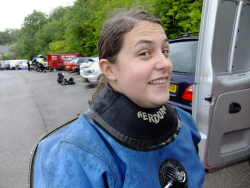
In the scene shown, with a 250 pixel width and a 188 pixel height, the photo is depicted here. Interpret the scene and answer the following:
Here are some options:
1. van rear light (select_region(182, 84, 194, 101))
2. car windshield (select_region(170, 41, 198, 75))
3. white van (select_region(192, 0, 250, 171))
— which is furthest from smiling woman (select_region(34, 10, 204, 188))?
car windshield (select_region(170, 41, 198, 75))

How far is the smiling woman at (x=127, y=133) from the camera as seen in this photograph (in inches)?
35.1

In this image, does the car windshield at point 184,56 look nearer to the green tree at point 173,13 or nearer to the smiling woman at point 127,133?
the smiling woman at point 127,133

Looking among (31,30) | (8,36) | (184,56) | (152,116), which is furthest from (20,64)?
(8,36)

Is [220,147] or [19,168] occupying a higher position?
[220,147]

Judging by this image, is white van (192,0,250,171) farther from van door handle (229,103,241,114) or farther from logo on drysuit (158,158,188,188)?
logo on drysuit (158,158,188,188)

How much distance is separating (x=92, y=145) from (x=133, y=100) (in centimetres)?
32

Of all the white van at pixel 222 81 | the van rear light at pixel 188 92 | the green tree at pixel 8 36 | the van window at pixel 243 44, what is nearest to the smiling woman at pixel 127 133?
the white van at pixel 222 81

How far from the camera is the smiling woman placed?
893 millimetres

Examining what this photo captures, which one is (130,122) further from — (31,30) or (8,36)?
(8,36)

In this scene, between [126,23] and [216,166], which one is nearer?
[126,23]

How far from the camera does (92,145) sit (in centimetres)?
93

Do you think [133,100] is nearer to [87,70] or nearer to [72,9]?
[87,70]

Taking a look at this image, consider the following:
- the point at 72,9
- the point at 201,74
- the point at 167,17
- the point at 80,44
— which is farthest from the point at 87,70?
the point at 72,9

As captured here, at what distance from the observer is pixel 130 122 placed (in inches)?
40.9
